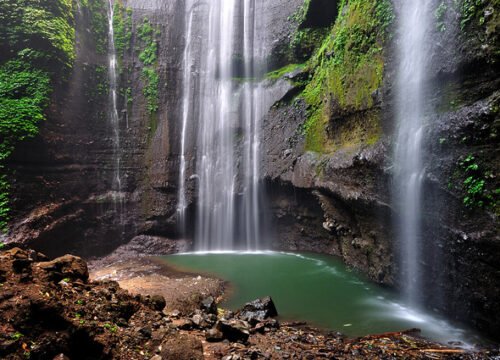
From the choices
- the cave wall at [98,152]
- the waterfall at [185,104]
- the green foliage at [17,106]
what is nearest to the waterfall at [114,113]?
the cave wall at [98,152]

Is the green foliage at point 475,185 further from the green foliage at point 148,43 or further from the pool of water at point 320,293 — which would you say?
the green foliage at point 148,43

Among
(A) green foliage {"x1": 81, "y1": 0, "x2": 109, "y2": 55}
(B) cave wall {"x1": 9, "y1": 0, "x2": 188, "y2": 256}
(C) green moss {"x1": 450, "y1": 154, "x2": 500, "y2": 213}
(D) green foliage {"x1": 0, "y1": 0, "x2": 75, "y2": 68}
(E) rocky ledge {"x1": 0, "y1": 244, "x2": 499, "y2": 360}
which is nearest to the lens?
(E) rocky ledge {"x1": 0, "y1": 244, "x2": 499, "y2": 360}

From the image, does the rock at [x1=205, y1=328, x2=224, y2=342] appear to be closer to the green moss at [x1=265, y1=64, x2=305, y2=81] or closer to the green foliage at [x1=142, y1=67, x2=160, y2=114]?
the green moss at [x1=265, y1=64, x2=305, y2=81]

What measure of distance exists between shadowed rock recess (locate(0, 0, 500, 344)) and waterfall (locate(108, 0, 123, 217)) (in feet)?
0.57

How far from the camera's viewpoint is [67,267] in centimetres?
455

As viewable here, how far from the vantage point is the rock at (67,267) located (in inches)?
165

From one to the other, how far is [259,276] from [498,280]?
20.1ft

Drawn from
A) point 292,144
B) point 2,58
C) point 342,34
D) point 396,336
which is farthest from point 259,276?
point 2,58

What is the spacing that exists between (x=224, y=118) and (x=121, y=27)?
7996mm

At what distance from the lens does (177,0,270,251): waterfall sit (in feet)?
47.1

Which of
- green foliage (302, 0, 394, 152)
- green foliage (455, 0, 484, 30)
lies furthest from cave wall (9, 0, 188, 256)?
green foliage (455, 0, 484, 30)

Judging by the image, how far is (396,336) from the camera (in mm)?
4945

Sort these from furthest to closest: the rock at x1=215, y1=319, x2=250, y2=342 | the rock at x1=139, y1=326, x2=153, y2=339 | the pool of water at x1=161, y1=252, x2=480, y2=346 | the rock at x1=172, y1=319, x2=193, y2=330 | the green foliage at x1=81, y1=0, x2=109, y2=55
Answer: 1. the green foliage at x1=81, y1=0, x2=109, y2=55
2. the pool of water at x1=161, y1=252, x2=480, y2=346
3. the rock at x1=172, y1=319, x2=193, y2=330
4. the rock at x1=215, y1=319, x2=250, y2=342
5. the rock at x1=139, y1=326, x2=153, y2=339

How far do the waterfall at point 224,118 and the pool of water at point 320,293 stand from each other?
2.20m
